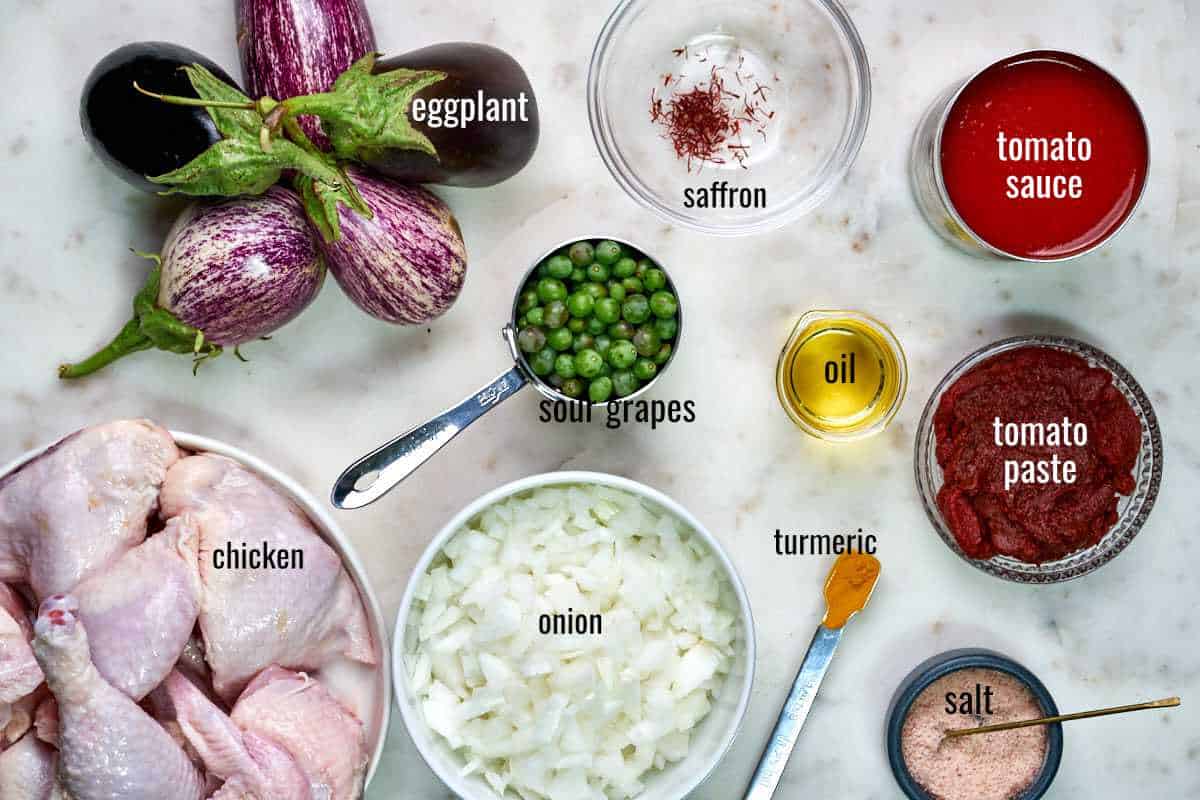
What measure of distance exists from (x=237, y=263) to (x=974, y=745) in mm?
1228

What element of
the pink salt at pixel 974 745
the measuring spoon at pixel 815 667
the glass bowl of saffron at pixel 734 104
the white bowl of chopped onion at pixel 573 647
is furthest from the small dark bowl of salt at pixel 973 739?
the glass bowl of saffron at pixel 734 104

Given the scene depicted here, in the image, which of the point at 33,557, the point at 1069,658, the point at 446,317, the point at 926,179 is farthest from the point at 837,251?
the point at 33,557

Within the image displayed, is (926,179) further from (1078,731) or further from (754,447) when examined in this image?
(1078,731)

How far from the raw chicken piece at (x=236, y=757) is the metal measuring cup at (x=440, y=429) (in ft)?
1.04

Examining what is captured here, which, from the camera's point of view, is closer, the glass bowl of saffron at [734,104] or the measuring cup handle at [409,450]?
the measuring cup handle at [409,450]

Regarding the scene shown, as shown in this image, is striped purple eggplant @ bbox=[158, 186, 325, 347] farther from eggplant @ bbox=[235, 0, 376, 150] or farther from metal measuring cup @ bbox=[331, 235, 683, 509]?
metal measuring cup @ bbox=[331, 235, 683, 509]

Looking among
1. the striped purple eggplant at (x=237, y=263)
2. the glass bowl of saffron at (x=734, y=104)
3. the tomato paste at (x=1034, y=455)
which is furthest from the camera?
the glass bowl of saffron at (x=734, y=104)

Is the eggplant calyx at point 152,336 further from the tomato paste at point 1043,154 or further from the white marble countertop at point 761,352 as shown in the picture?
the tomato paste at point 1043,154

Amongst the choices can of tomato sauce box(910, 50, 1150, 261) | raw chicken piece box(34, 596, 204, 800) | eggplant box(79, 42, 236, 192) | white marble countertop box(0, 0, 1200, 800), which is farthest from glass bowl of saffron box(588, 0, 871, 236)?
raw chicken piece box(34, 596, 204, 800)

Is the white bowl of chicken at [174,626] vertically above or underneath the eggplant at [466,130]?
underneath

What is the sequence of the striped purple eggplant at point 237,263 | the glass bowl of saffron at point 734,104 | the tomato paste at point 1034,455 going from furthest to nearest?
1. the glass bowl of saffron at point 734,104
2. the tomato paste at point 1034,455
3. the striped purple eggplant at point 237,263

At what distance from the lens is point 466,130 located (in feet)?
5.18

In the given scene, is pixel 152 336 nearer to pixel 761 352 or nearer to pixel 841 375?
pixel 761 352

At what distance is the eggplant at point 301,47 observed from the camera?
61.4 inches
